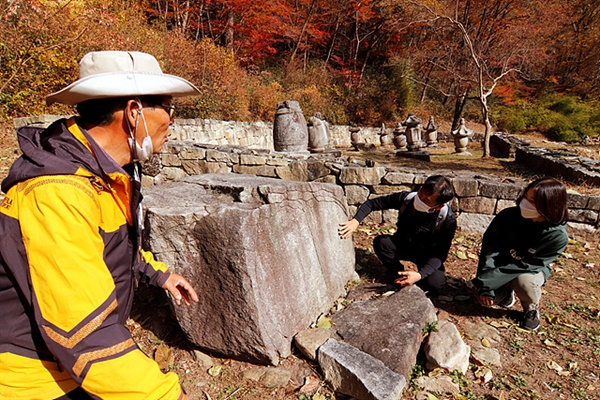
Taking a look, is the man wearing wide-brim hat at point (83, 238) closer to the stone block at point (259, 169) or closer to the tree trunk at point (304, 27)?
the stone block at point (259, 169)

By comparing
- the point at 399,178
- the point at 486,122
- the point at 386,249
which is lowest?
the point at 386,249

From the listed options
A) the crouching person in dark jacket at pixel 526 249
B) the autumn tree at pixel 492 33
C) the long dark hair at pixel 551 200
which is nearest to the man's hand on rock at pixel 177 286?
the crouching person in dark jacket at pixel 526 249

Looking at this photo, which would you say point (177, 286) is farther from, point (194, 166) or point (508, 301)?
point (194, 166)

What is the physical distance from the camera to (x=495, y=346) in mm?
2719

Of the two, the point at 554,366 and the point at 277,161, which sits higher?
the point at 277,161

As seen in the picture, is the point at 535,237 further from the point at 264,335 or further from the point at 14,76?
the point at 14,76

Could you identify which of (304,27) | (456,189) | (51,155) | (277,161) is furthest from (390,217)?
(304,27)

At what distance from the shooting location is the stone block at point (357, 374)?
198 cm

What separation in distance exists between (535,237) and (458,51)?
64.6 ft

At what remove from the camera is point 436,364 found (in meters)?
2.35

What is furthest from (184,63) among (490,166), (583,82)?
(583,82)

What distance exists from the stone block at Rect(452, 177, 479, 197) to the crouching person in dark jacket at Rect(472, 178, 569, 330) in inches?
73.4

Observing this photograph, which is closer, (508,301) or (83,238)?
(83,238)

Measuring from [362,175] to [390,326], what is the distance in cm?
310
